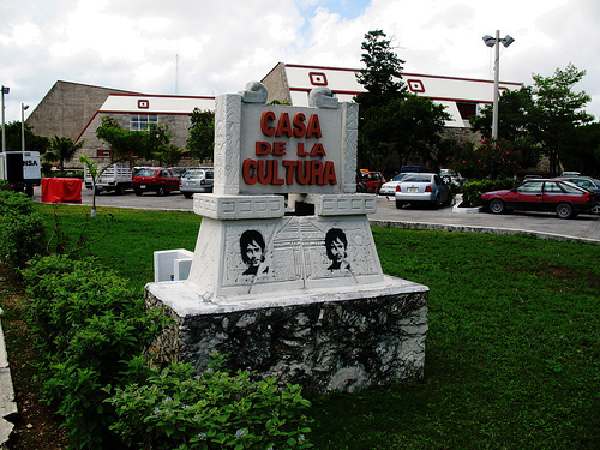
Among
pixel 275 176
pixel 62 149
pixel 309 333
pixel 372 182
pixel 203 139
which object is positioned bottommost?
pixel 309 333

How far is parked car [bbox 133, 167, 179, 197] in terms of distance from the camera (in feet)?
105

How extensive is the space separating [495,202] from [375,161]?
72.8 ft

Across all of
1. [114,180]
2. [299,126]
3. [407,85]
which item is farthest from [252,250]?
[407,85]

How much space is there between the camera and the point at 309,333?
17.3ft

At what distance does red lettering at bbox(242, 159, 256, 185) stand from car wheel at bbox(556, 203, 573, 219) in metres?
17.6

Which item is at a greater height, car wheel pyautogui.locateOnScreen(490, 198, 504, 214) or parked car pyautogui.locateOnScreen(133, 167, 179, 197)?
parked car pyautogui.locateOnScreen(133, 167, 179, 197)

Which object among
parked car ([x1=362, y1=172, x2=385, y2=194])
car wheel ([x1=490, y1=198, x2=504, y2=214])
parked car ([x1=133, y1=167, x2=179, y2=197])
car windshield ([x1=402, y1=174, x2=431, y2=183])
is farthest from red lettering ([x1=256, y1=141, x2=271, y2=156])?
parked car ([x1=133, y1=167, x2=179, y2=197])

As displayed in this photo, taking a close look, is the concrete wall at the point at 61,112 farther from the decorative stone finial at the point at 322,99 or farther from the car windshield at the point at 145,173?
the decorative stone finial at the point at 322,99

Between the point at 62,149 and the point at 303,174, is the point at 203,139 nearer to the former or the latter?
the point at 62,149

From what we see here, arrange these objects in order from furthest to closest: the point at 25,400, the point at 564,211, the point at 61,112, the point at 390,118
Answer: the point at 61,112
the point at 390,118
the point at 564,211
the point at 25,400

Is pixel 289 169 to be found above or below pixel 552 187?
above

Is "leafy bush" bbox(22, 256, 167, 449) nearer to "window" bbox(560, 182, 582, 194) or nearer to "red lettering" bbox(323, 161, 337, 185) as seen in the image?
"red lettering" bbox(323, 161, 337, 185)

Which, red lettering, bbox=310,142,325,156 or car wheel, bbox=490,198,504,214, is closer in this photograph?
red lettering, bbox=310,142,325,156

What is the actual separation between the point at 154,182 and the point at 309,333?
2804 centimetres
